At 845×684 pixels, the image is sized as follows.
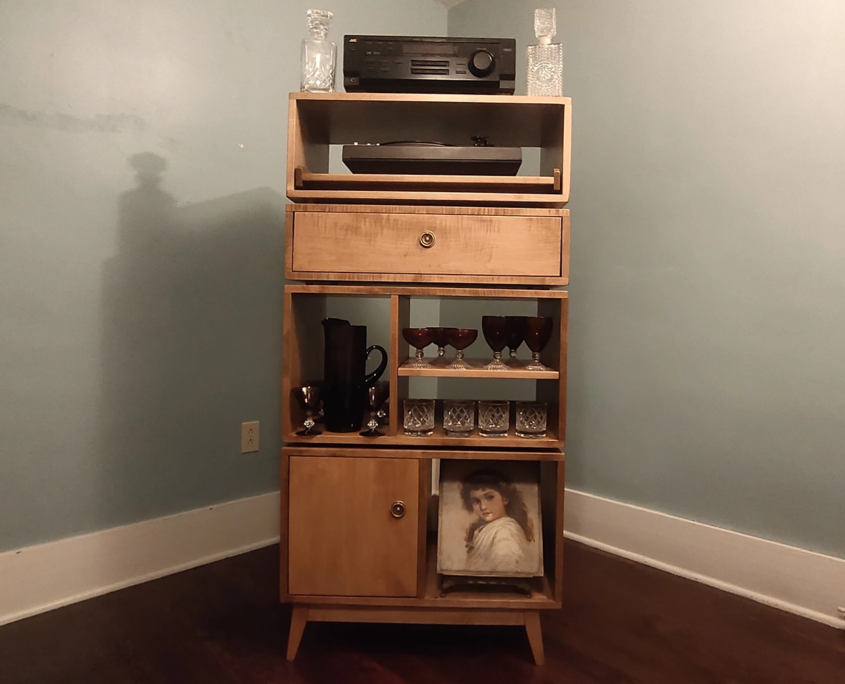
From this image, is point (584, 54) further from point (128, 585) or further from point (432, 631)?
point (128, 585)

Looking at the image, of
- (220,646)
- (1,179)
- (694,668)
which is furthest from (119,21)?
(694,668)

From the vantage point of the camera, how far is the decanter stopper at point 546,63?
126 cm

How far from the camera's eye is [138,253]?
1.53 m

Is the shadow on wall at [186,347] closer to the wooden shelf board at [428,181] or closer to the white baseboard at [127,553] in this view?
the white baseboard at [127,553]

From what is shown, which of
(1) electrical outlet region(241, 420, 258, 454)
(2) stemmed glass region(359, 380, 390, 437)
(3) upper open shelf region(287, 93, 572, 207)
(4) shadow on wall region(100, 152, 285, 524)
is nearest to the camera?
(3) upper open shelf region(287, 93, 572, 207)

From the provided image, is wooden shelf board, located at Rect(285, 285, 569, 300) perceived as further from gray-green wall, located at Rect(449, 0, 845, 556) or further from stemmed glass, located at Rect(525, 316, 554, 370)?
gray-green wall, located at Rect(449, 0, 845, 556)

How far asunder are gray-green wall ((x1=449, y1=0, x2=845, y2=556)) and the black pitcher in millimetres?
900

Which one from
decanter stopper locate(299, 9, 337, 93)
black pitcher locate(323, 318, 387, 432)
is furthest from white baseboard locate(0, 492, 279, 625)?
decanter stopper locate(299, 9, 337, 93)

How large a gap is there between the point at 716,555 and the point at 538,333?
0.89 meters

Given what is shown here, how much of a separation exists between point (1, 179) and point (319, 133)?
0.72 meters

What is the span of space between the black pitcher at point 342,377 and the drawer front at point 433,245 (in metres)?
0.13

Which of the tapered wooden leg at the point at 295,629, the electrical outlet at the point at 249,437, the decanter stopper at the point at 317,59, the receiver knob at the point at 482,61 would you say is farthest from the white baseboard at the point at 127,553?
the receiver knob at the point at 482,61

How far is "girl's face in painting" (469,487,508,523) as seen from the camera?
4.14 ft

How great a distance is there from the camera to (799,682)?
1.20m
